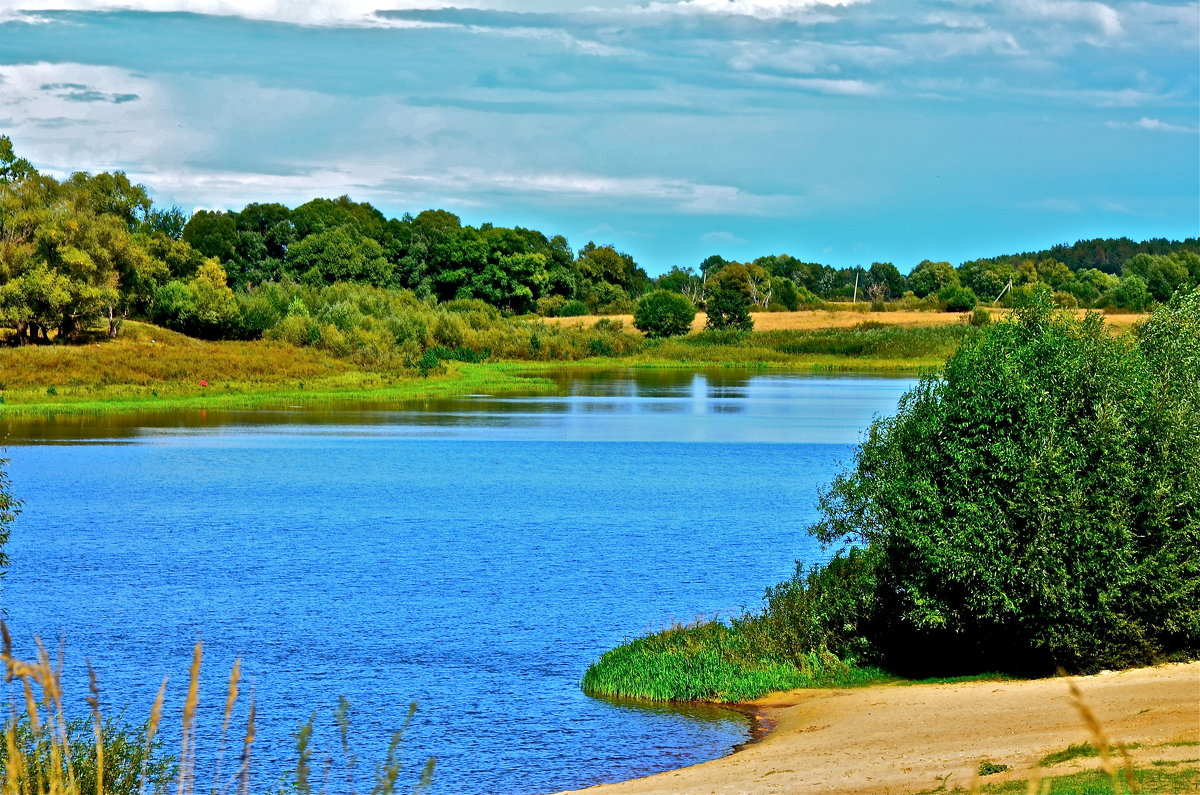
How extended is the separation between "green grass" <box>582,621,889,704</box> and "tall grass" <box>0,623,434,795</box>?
4.80 metres

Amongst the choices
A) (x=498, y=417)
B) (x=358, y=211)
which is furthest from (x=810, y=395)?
(x=358, y=211)

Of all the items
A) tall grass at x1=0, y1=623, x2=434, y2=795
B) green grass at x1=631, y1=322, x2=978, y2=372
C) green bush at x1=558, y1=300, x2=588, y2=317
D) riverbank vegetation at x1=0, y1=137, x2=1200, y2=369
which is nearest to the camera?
tall grass at x1=0, y1=623, x2=434, y2=795

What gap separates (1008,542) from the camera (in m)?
19.2

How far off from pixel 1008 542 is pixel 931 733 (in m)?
3.81

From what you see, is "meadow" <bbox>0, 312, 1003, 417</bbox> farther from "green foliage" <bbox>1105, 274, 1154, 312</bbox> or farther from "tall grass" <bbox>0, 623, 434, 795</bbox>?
"green foliage" <bbox>1105, 274, 1154, 312</bbox>

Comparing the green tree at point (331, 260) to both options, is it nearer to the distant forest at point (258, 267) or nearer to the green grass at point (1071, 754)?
the distant forest at point (258, 267)

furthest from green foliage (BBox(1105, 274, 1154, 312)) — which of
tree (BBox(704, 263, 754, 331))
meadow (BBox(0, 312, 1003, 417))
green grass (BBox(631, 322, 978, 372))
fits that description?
tree (BBox(704, 263, 754, 331))

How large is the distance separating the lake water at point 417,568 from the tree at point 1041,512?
427 centimetres

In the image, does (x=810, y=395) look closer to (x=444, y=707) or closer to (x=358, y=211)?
(x=444, y=707)

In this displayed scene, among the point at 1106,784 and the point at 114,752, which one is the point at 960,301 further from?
the point at 114,752

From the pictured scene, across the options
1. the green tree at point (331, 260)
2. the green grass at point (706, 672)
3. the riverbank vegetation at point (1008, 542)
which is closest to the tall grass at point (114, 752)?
the green grass at point (706, 672)

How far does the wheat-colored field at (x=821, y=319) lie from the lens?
146m

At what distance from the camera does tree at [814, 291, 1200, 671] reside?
19078 millimetres

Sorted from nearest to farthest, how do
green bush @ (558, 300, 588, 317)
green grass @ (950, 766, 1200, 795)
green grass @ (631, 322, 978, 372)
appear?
green grass @ (950, 766, 1200, 795), green grass @ (631, 322, 978, 372), green bush @ (558, 300, 588, 317)
